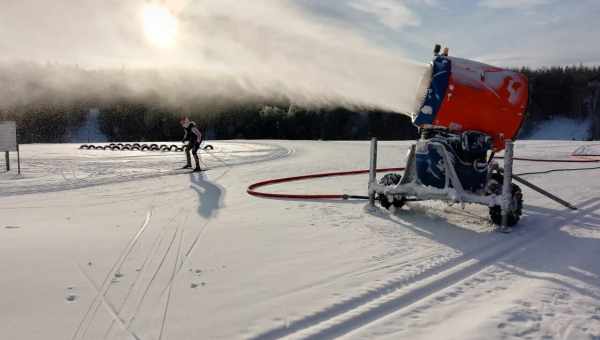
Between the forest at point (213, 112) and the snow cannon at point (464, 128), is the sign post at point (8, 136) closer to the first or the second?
the snow cannon at point (464, 128)

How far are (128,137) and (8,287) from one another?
7822 cm

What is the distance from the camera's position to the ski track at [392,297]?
375 cm

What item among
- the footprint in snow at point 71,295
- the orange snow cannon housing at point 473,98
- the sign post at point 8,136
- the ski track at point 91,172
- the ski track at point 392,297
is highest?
the orange snow cannon housing at point 473,98

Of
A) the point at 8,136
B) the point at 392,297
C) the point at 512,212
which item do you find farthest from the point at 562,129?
the point at 392,297

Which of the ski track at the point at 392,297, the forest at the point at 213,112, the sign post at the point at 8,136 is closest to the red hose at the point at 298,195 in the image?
the ski track at the point at 392,297

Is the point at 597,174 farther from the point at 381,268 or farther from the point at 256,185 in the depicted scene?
the point at 381,268

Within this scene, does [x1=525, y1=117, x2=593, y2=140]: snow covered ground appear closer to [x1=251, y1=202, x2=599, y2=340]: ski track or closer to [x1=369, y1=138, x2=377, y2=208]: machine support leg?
[x1=369, y1=138, x2=377, y2=208]: machine support leg

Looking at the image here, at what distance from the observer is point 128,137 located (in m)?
78.0

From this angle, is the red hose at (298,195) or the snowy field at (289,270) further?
the red hose at (298,195)

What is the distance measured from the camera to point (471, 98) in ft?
25.5

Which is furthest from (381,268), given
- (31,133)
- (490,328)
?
(31,133)

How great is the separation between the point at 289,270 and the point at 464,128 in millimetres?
4415

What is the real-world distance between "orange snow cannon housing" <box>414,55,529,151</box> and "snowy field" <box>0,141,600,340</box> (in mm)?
1679

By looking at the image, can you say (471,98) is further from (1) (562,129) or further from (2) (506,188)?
(1) (562,129)
